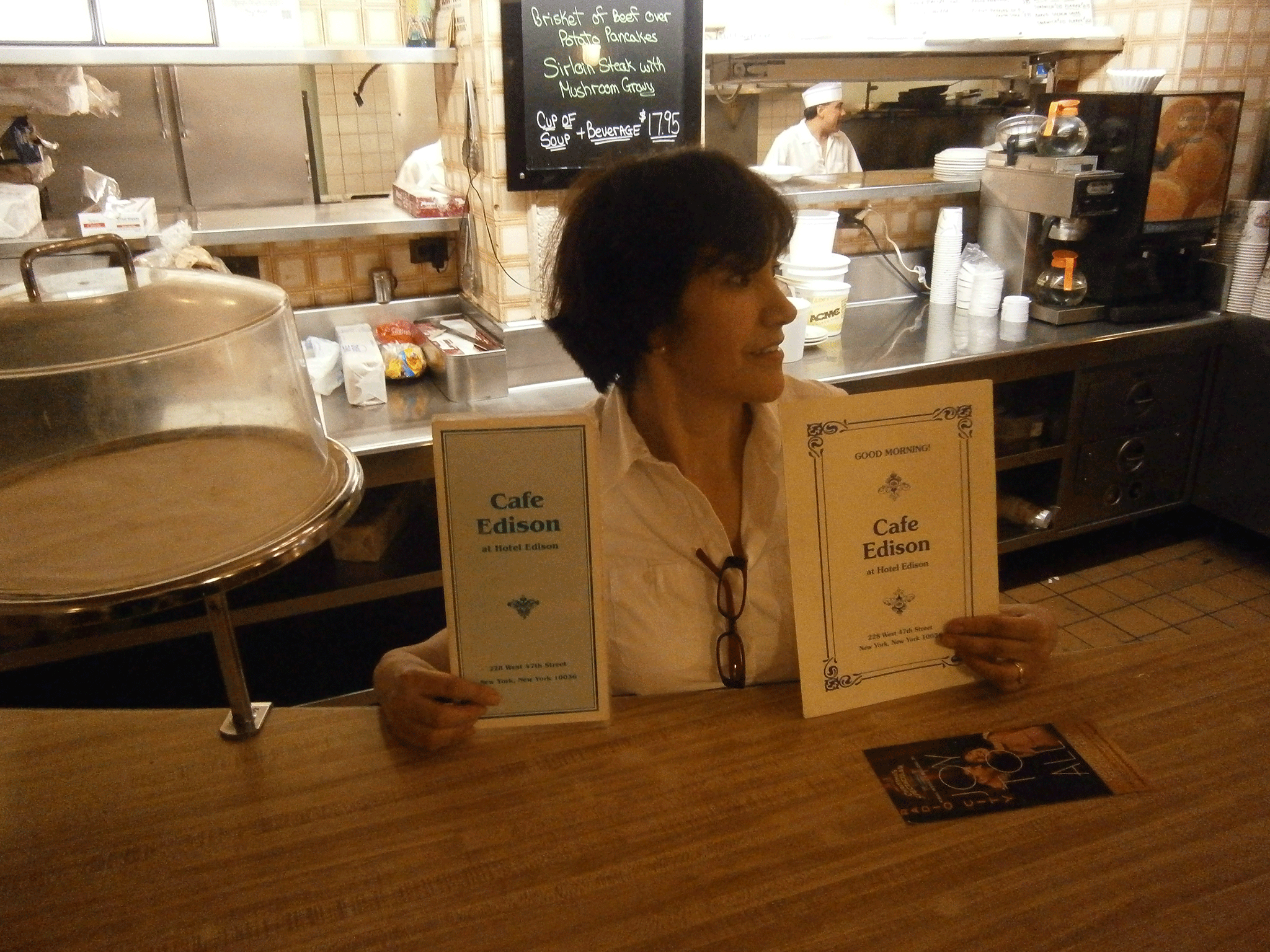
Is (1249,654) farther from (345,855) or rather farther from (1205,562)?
(1205,562)

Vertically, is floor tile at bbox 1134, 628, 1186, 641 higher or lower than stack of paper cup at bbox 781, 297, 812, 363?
lower

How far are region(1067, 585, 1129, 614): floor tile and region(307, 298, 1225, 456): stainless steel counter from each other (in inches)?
34.5

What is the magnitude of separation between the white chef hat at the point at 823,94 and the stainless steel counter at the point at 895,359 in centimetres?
79

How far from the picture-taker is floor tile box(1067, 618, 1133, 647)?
3.26m

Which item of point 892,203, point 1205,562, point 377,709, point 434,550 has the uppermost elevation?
point 892,203

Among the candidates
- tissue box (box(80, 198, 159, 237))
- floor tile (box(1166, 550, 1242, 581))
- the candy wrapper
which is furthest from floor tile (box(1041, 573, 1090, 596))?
tissue box (box(80, 198, 159, 237))

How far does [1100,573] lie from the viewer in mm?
3777

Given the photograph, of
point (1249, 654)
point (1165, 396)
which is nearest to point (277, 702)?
point (1249, 654)

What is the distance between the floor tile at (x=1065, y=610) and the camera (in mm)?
3412

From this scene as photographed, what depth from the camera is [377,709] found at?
118 cm

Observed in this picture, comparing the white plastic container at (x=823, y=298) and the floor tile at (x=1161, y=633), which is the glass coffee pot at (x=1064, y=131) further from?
the floor tile at (x=1161, y=633)

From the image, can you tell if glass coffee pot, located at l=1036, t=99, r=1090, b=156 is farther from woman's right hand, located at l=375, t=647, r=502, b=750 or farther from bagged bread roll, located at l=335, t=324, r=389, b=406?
woman's right hand, located at l=375, t=647, r=502, b=750

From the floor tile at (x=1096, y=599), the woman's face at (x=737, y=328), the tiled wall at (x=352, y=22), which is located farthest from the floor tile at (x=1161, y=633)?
the tiled wall at (x=352, y=22)

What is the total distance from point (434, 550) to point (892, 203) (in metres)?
2.33
